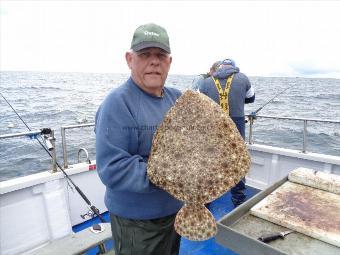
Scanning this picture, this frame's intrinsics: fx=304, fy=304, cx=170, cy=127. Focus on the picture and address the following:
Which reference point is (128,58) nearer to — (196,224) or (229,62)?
(196,224)

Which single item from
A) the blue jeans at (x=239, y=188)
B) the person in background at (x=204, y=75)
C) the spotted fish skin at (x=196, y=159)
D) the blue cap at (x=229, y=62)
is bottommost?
the blue jeans at (x=239, y=188)

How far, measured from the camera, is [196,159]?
1882mm

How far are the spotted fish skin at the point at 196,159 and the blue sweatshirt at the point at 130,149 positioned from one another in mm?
169

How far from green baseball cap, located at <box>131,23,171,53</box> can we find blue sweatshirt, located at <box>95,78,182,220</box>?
317mm

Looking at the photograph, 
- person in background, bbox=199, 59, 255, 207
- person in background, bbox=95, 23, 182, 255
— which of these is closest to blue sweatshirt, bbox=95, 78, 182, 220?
person in background, bbox=95, 23, 182, 255

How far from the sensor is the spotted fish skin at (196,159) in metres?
1.87

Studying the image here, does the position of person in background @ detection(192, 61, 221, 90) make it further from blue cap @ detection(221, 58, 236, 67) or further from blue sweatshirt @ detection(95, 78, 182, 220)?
blue sweatshirt @ detection(95, 78, 182, 220)

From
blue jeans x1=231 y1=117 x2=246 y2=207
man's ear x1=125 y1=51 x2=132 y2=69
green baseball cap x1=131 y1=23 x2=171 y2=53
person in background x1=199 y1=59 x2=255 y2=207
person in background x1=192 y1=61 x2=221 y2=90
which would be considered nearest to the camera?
green baseball cap x1=131 y1=23 x2=171 y2=53

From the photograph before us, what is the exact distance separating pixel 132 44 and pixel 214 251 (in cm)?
327

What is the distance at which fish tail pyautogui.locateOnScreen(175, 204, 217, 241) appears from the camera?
77.9 inches

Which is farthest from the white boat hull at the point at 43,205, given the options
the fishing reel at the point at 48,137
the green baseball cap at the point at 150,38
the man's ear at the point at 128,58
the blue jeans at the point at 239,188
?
the green baseball cap at the point at 150,38

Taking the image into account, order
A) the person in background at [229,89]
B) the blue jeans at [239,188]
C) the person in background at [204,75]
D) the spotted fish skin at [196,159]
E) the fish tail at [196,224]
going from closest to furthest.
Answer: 1. the spotted fish skin at [196,159]
2. the fish tail at [196,224]
3. the person in background at [229,89]
4. the blue jeans at [239,188]
5. the person in background at [204,75]

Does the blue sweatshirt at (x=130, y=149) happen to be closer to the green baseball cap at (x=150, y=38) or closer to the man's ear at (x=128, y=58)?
the man's ear at (x=128, y=58)

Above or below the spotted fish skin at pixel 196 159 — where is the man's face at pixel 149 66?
above
